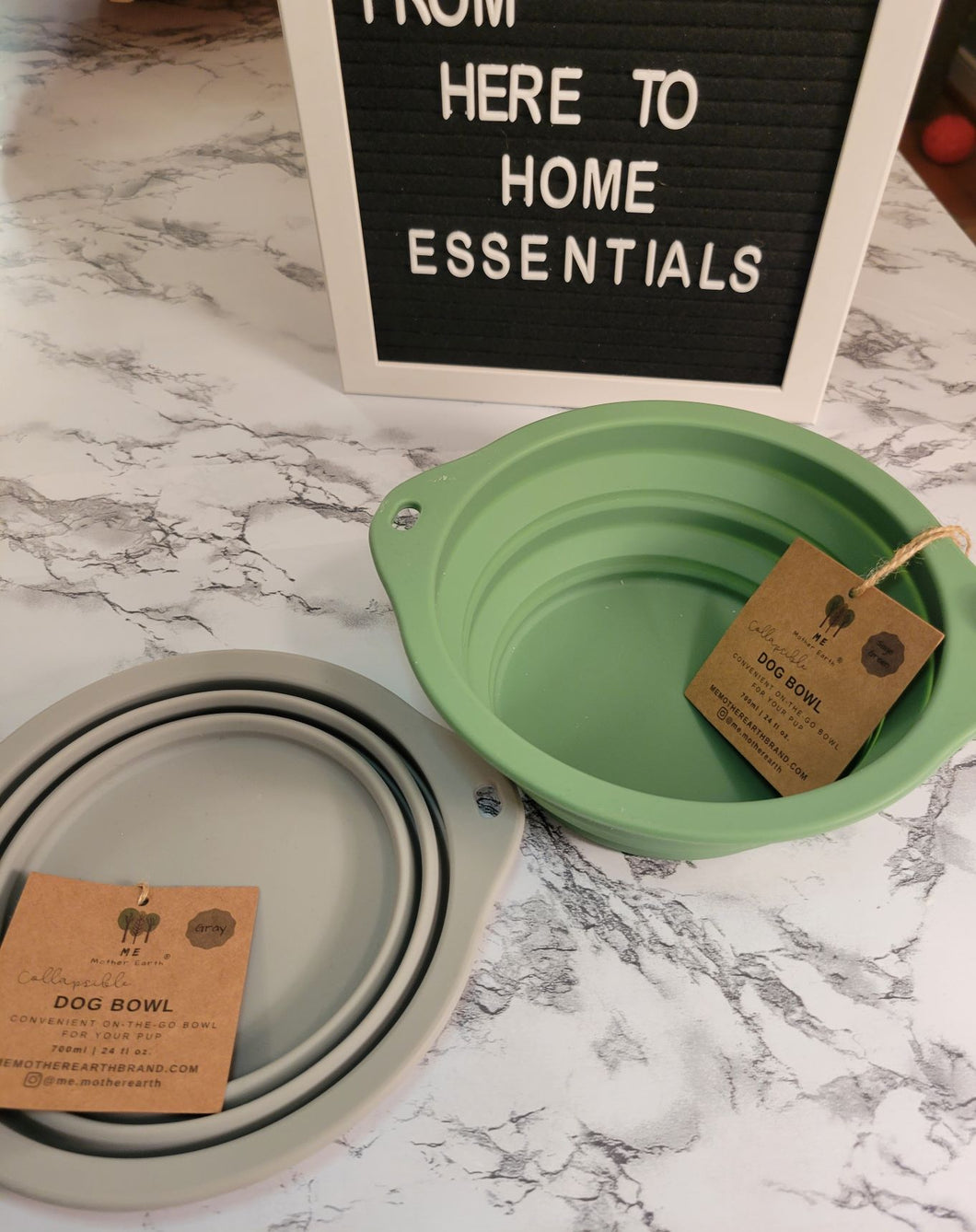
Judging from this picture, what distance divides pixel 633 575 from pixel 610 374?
0.65 ft

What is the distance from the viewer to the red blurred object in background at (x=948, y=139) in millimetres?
1717

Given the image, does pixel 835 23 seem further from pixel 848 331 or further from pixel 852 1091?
pixel 852 1091

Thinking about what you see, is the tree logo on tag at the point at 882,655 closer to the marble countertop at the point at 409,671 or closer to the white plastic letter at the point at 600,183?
the marble countertop at the point at 409,671

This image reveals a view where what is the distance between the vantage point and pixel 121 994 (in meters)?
0.52

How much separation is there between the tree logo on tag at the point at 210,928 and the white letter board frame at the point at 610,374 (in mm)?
490

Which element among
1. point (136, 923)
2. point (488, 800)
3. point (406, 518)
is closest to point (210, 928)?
point (136, 923)

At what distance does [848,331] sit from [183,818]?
30.0 inches

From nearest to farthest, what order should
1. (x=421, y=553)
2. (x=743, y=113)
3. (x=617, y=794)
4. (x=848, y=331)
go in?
(x=617, y=794) < (x=421, y=553) < (x=743, y=113) < (x=848, y=331)

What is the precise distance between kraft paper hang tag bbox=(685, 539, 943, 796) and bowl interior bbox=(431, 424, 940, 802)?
15 millimetres

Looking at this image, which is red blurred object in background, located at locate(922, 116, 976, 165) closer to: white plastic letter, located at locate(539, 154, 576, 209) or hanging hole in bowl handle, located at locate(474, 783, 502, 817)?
white plastic letter, located at locate(539, 154, 576, 209)

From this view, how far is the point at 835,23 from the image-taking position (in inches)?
24.7

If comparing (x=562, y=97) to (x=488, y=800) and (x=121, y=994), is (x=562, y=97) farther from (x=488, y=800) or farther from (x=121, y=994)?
(x=121, y=994)

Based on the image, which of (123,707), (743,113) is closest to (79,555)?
(123,707)

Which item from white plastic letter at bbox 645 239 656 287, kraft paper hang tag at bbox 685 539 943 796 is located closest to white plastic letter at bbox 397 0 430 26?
white plastic letter at bbox 645 239 656 287
